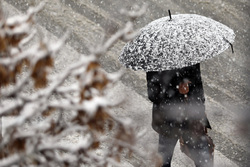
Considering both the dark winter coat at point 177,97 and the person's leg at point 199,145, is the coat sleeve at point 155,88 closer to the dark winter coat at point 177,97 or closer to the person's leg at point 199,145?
the dark winter coat at point 177,97

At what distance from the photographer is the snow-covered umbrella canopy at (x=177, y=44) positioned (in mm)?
3312

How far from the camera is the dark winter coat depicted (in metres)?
3.46

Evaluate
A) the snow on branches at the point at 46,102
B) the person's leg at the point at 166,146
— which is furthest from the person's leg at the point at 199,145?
the snow on branches at the point at 46,102

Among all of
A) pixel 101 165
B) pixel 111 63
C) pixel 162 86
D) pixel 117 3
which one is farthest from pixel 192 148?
pixel 117 3

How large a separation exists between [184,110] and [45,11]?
3570mm

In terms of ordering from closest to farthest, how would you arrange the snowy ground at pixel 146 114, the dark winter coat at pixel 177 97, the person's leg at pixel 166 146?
the dark winter coat at pixel 177 97, the person's leg at pixel 166 146, the snowy ground at pixel 146 114

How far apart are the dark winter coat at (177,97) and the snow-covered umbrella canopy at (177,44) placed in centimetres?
19

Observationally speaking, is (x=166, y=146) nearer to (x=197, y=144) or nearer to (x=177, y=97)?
(x=197, y=144)

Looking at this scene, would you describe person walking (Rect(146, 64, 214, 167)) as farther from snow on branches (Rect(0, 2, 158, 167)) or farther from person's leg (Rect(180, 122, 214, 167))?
snow on branches (Rect(0, 2, 158, 167))

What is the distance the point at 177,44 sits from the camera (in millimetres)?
3383

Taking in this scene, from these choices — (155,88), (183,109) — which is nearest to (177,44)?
(155,88)

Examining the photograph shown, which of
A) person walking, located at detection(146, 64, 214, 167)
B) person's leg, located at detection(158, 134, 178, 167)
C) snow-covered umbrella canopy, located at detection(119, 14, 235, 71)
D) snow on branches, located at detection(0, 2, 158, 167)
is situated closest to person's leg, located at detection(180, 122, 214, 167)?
person walking, located at detection(146, 64, 214, 167)

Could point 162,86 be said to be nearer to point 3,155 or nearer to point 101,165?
point 101,165

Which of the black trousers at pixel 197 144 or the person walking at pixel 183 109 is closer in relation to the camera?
the person walking at pixel 183 109
